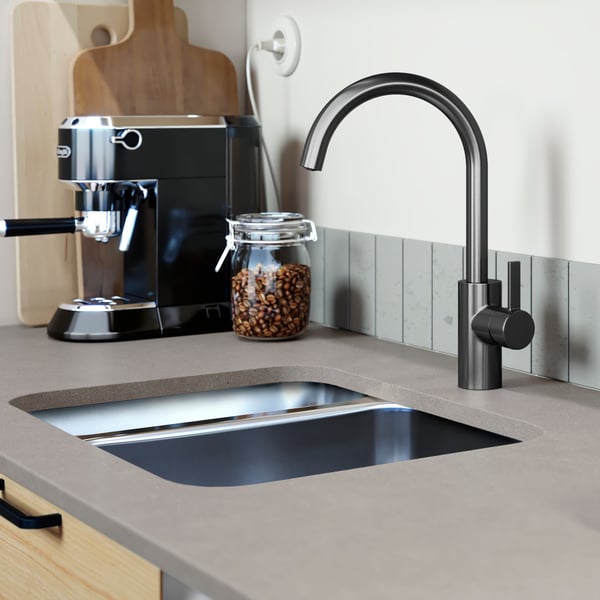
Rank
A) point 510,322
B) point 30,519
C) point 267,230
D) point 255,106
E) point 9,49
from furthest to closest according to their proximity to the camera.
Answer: point 255,106, point 9,49, point 267,230, point 510,322, point 30,519

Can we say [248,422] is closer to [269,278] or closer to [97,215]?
[269,278]

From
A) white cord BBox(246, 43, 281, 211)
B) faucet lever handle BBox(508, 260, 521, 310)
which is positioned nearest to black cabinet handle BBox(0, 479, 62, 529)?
faucet lever handle BBox(508, 260, 521, 310)

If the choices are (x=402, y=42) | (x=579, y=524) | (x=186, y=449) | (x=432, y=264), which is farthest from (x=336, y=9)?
(x=579, y=524)

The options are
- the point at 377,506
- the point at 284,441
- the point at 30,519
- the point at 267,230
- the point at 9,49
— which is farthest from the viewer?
the point at 9,49

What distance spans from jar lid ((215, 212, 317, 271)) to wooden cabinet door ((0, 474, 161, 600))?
2.11ft

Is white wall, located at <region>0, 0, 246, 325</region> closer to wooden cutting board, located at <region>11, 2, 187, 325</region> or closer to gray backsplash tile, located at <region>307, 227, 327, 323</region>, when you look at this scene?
wooden cutting board, located at <region>11, 2, 187, 325</region>

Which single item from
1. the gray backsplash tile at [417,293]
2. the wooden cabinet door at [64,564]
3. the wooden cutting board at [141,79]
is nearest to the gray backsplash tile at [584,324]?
the gray backsplash tile at [417,293]

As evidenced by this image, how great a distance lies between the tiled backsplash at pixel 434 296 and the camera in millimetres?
1401

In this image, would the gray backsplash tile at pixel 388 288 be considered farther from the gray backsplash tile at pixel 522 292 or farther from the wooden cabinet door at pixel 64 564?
the wooden cabinet door at pixel 64 564

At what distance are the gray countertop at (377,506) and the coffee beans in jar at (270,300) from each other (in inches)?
9.4

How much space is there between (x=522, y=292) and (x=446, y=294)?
5.8 inches

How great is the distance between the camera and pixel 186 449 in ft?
4.54

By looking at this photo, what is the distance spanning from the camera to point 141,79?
1887mm

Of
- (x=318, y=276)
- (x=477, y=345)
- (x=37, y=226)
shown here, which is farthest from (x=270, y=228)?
(x=477, y=345)
